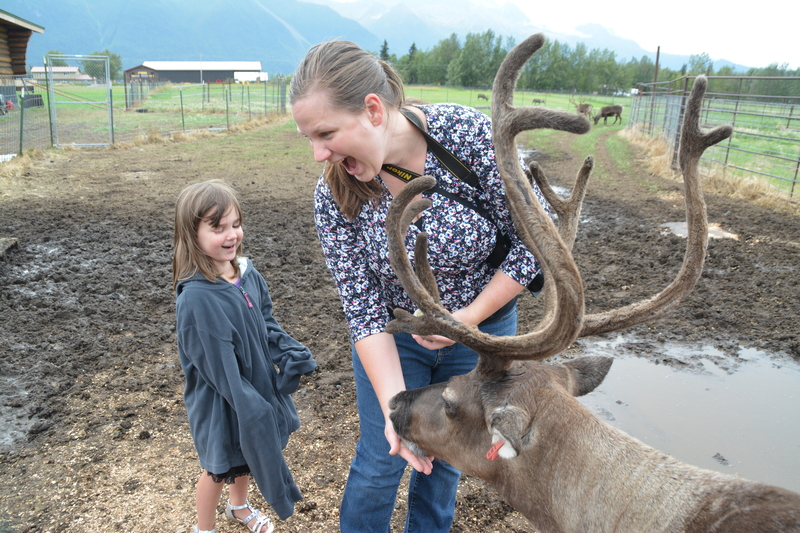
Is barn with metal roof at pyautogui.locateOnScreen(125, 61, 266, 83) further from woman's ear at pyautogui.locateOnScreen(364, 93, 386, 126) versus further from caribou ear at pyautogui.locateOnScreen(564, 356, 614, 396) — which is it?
caribou ear at pyautogui.locateOnScreen(564, 356, 614, 396)

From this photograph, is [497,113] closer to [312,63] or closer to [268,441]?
[312,63]

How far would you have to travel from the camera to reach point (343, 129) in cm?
205

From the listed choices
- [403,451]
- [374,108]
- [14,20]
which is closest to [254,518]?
[403,451]

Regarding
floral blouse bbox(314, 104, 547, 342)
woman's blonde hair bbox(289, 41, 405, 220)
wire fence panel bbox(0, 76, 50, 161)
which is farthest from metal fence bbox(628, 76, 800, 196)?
wire fence panel bbox(0, 76, 50, 161)

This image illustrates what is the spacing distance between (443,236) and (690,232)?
941 millimetres

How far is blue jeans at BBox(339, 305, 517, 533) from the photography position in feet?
7.95

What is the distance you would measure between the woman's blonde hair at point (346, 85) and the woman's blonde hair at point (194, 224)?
0.82 metres

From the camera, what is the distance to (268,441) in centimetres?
270

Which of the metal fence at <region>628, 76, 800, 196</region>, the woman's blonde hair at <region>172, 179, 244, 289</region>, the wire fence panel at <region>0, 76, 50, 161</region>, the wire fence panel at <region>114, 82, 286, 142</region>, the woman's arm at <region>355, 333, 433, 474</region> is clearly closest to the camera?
the woman's arm at <region>355, 333, 433, 474</region>

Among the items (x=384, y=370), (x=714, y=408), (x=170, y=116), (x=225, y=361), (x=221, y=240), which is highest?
(x=221, y=240)

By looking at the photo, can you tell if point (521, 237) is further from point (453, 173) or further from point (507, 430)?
point (507, 430)

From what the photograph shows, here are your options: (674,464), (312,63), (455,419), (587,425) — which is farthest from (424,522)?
(312,63)

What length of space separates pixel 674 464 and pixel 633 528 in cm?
26

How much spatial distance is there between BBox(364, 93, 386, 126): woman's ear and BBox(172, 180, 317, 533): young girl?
3.66 feet
